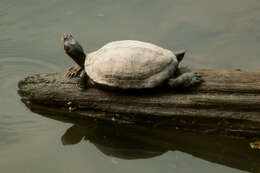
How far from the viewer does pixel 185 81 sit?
441 centimetres

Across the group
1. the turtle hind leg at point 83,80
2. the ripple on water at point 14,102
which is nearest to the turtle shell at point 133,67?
the turtle hind leg at point 83,80

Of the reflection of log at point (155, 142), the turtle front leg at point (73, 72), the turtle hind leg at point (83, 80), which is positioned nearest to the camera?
the reflection of log at point (155, 142)

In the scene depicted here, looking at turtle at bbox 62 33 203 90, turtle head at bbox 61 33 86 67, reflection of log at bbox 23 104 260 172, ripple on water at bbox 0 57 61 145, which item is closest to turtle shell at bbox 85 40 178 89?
turtle at bbox 62 33 203 90

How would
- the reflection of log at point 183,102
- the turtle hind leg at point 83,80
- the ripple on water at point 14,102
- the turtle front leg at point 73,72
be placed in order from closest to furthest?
the reflection of log at point 183,102 → the turtle hind leg at point 83,80 → the turtle front leg at point 73,72 → the ripple on water at point 14,102

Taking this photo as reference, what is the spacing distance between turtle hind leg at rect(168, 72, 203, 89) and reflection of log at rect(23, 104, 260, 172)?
64cm

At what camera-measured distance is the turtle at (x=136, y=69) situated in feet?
14.4

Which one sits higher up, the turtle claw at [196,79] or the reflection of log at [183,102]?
the turtle claw at [196,79]

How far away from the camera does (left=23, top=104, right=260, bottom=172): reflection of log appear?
4.50 metres

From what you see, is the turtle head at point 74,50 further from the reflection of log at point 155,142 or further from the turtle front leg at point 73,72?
the reflection of log at point 155,142

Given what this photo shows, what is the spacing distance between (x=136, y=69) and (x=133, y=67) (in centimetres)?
4

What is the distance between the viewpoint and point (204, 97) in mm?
4418

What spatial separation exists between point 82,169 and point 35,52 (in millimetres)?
2635

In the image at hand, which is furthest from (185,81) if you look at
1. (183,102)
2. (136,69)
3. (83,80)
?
(83,80)

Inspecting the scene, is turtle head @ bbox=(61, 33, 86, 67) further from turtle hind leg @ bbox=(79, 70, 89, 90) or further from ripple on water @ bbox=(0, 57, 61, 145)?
ripple on water @ bbox=(0, 57, 61, 145)
